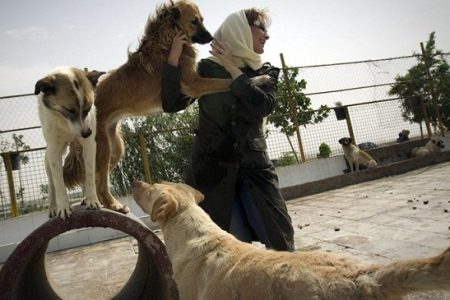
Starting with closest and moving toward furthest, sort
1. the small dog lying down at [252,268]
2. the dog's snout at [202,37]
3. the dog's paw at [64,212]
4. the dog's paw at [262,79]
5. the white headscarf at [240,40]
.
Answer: the small dog lying down at [252,268] → the dog's paw at [64,212] → the dog's paw at [262,79] → the white headscarf at [240,40] → the dog's snout at [202,37]

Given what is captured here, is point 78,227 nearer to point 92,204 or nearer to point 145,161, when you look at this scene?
point 92,204

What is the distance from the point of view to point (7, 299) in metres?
2.45

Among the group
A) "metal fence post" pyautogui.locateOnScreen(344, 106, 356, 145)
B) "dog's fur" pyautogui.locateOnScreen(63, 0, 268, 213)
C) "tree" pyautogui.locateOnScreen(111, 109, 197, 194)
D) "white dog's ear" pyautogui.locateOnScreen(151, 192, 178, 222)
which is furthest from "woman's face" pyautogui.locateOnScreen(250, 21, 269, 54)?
"metal fence post" pyautogui.locateOnScreen(344, 106, 356, 145)

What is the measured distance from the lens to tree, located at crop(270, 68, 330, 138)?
10828 mm

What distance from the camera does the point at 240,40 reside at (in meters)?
3.10

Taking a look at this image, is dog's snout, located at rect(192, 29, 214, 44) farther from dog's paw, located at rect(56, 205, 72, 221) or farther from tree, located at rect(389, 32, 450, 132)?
tree, located at rect(389, 32, 450, 132)

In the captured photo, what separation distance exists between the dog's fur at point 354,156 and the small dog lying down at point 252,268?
9.68 m

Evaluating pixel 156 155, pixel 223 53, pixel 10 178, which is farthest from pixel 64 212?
pixel 156 155

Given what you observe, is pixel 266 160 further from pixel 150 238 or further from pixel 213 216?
pixel 150 238

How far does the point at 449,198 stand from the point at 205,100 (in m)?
5.44

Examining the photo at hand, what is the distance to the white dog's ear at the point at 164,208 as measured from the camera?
2576 millimetres

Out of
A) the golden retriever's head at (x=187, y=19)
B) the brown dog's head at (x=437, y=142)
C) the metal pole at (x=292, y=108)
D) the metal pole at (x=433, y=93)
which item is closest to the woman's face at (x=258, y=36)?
the golden retriever's head at (x=187, y=19)

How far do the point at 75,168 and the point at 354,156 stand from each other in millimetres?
10295

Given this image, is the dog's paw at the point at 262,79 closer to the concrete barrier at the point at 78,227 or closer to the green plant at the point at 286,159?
the concrete barrier at the point at 78,227
